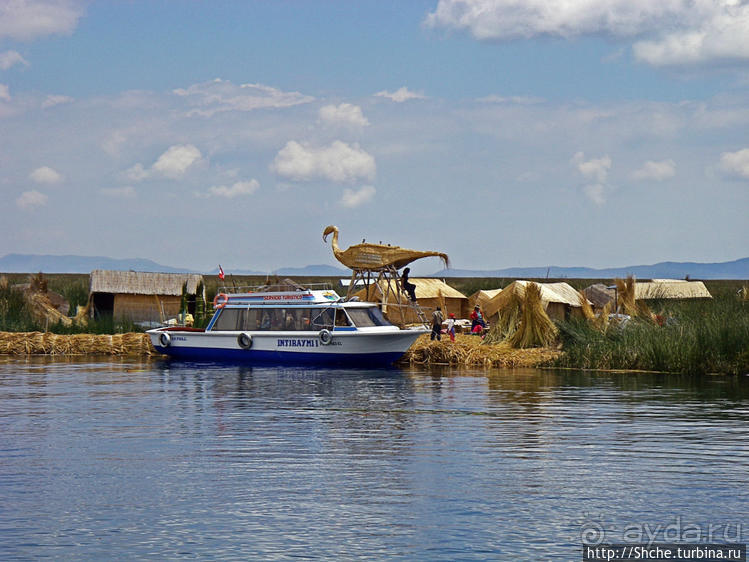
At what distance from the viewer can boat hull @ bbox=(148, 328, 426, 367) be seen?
1348 inches

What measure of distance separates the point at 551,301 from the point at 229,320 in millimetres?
14763

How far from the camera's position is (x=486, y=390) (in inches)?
1078

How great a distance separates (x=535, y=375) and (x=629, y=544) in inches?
810

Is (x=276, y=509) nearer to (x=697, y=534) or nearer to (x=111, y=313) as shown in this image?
(x=697, y=534)

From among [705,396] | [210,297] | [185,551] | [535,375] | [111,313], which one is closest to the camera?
[185,551]

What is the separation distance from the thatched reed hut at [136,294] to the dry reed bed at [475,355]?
16.5 metres

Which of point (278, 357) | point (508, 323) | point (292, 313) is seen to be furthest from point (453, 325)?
point (278, 357)

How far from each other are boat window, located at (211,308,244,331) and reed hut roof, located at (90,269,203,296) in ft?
36.5

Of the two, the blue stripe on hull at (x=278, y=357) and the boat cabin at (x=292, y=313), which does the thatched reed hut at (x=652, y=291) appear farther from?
the boat cabin at (x=292, y=313)

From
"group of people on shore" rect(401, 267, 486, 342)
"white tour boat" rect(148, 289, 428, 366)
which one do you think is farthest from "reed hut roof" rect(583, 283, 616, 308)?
"white tour boat" rect(148, 289, 428, 366)

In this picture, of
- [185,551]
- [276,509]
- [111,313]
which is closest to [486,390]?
[276,509]

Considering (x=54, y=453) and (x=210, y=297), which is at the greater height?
(x=210, y=297)

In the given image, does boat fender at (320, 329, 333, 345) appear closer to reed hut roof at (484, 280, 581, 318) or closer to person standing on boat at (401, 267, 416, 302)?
person standing on boat at (401, 267, 416, 302)

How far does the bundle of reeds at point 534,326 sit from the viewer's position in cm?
3691
